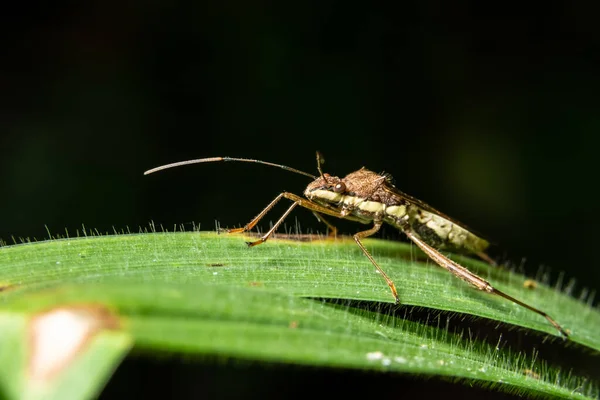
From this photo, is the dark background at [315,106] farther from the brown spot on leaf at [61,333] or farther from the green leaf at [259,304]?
the brown spot on leaf at [61,333]

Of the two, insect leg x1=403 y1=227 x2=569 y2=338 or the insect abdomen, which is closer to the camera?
insect leg x1=403 y1=227 x2=569 y2=338

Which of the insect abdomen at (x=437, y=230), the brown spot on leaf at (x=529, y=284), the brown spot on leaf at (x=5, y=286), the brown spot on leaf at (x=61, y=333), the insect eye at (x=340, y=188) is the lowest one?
the brown spot on leaf at (x=529, y=284)

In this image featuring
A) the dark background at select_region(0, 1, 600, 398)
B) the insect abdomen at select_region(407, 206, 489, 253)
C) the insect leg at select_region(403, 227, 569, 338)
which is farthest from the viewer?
the dark background at select_region(0, 1, 600, 398)

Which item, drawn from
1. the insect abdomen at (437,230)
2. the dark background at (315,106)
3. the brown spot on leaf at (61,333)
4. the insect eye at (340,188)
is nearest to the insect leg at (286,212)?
the insect eye at (340,188)

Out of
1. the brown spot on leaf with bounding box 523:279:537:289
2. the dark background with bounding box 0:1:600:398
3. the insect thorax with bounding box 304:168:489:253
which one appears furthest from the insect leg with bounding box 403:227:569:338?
the dark background with bounding box 0:1:600:398

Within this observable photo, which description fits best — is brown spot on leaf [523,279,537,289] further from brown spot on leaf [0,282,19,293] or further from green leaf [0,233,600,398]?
brown spot on leaf [0,282,19,293]
